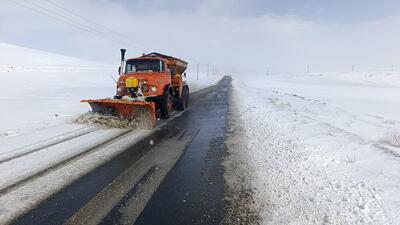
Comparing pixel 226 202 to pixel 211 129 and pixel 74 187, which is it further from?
pixel 211 129

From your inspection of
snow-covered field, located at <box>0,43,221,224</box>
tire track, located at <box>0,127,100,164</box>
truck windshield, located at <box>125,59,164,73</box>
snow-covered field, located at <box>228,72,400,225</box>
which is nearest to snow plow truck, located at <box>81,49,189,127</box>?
truck windshield, located at <box>125,59,164,73</box>

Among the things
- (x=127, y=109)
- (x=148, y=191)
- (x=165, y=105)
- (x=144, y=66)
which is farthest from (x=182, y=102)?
(x=148, y=191)

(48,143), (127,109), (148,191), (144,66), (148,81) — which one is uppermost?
(144,66)

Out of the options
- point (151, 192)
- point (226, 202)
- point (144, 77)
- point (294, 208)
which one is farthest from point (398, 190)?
point (144, 77)

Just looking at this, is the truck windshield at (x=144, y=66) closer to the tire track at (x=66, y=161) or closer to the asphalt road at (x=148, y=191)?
the tire track at (x=66, y=161)

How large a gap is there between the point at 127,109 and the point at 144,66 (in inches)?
105

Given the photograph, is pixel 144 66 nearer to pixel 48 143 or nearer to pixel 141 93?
pixel 141 93

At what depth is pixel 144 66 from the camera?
12852 mm

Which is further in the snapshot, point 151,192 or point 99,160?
point 99,160

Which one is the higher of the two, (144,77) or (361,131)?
(144,77)

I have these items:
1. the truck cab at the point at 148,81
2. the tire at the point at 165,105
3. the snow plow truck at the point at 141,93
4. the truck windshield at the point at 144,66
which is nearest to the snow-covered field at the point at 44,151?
the snow plow truck at the point at 141,93

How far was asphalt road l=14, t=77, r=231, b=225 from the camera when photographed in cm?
422

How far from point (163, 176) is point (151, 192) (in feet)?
2.64

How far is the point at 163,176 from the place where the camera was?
586cm
